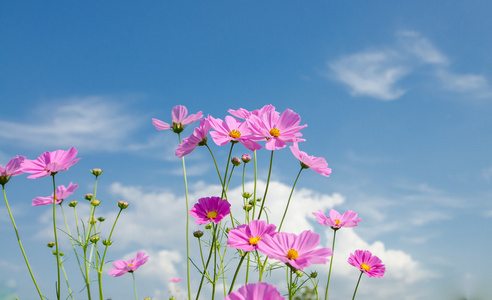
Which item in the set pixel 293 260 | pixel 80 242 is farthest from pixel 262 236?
pixel 80 242

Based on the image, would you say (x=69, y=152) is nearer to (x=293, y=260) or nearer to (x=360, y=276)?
(x=293, y=260)

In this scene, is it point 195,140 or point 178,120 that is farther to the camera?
point 178,120

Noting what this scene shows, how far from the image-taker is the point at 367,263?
2.22 metres

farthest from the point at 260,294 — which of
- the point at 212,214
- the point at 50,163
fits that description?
the point at 50,163

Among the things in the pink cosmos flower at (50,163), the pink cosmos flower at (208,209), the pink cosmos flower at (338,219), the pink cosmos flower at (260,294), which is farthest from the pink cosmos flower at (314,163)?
the pink cosmos flower at (50,163)

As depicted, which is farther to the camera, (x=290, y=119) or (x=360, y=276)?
(x=360, y=276)

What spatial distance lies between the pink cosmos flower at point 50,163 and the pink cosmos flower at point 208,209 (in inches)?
23.7

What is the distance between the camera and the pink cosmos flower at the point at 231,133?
1.42 metres

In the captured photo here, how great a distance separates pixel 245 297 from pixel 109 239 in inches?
57.8

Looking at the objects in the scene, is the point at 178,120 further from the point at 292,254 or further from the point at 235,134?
the point at 292,254

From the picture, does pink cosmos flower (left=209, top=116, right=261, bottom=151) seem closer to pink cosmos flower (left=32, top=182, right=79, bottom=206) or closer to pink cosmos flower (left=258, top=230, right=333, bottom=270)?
pink cosmos flower (left=258, top=230, right=333, bottom=270)

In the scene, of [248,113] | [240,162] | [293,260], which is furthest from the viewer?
[240,162]

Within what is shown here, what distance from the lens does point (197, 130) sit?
57.2 inches

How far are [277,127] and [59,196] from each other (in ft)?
4.08
